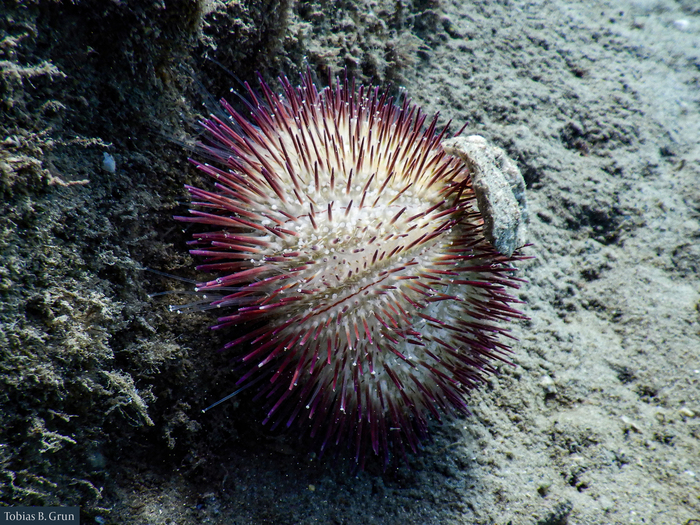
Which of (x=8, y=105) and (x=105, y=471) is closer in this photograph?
(x=8, y=105)

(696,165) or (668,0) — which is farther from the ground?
(668,0)

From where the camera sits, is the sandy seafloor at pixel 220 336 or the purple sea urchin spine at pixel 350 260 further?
the purple sea urchin spine at pixel 350 260

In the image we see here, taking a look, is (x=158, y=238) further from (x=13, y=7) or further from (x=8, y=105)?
(x=13, y=7)

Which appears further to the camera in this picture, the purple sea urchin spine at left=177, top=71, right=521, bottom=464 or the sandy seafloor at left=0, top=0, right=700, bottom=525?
the purple sea urchin spine at left=177, top=71, right=521, bottom=464

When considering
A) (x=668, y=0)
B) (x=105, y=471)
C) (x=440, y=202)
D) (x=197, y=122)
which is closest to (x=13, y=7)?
(x=197, y=122)
